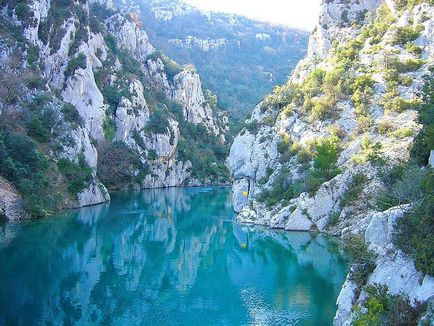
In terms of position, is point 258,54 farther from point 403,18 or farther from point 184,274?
point 184,274

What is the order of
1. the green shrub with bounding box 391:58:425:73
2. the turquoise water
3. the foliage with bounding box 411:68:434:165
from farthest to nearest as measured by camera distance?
the green shrub with bounding box 391:58:425:73 → the foliage with bounding box 411:68:434:165 → the turquoise water

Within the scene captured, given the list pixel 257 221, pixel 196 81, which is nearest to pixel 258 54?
pixel 196 81

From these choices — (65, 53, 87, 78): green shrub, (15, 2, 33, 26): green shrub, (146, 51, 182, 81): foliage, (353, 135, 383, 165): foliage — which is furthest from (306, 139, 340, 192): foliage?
(146, 51, 182, 81): foliage

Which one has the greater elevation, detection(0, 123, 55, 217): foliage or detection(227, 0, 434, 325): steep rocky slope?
detection(227, 0, 434, 325): steep rocky slope

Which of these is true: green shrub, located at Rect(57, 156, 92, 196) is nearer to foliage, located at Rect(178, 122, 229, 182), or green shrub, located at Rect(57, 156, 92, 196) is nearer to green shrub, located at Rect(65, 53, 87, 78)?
green shrub, located at Rect(65, 53, 87, 78)

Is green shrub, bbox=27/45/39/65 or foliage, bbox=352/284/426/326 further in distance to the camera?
green shrub, bbox=27/45/39/65

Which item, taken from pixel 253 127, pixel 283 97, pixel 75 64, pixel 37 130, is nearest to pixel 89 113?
pixel 75 64

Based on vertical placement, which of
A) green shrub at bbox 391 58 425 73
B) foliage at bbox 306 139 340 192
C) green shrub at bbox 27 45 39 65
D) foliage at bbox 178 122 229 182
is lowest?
foliage at bbox 178 122 229 182

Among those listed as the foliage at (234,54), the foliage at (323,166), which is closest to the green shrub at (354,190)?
the foliage at (323,166)

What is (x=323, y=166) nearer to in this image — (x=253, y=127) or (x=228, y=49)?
(x=253, y=127)
